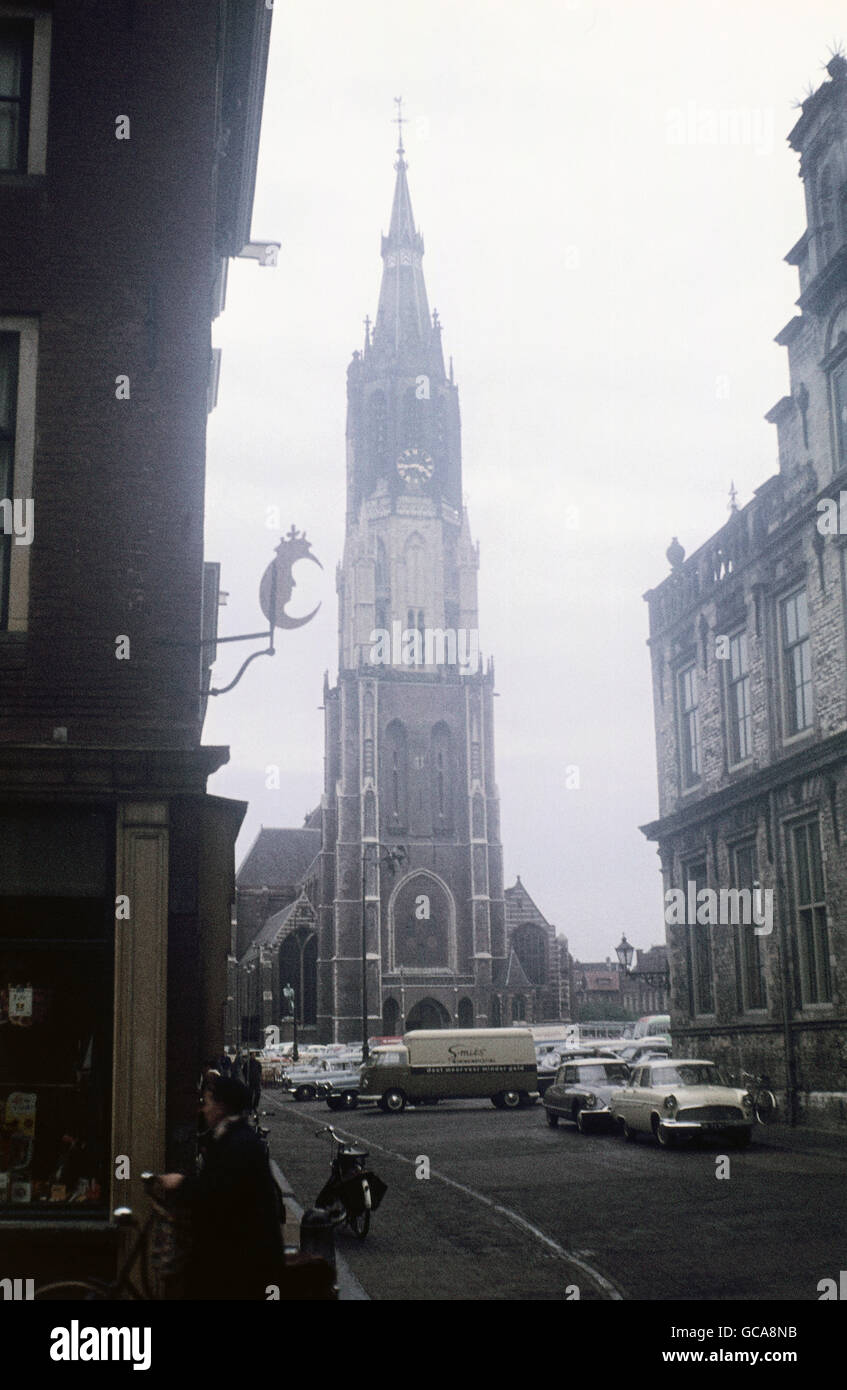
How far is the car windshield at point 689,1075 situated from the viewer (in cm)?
2427

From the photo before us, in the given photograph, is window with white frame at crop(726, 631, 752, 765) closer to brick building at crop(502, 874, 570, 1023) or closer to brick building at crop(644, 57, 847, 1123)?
brick building at crop(644, 57, 847, 1123)

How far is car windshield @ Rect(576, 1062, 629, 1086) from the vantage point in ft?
99.5

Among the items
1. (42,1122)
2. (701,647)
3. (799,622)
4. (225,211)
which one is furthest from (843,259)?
(42,1122)

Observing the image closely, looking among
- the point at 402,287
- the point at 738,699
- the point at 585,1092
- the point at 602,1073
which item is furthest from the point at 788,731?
the point at 402,287

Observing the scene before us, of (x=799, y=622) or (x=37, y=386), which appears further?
(x=799, y=622)

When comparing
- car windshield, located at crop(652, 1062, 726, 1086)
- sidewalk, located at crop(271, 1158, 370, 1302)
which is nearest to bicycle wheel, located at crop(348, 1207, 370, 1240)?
sidewalk, located at crop(271, 1158, 370, 1302)

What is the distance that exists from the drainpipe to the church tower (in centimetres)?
6068

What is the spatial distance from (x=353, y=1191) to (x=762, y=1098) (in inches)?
571

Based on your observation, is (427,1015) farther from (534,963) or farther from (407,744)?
(407,744)

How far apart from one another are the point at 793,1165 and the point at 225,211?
14824 millimetres

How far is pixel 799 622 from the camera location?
27.2m

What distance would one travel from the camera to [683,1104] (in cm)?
2344
